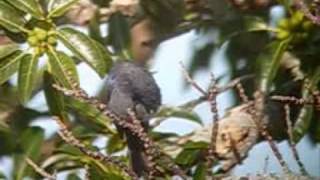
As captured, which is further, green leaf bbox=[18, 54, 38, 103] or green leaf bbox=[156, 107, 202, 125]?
green leaf bbox=[156, 107, 202, 125]

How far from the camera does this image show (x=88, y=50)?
105 cm

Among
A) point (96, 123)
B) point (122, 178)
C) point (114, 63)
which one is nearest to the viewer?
point (122, 178)

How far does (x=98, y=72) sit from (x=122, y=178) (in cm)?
17

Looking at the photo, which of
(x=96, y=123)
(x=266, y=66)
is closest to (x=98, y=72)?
(x=96, y=123)

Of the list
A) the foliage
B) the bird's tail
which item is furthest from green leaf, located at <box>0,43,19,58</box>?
the bird's tail

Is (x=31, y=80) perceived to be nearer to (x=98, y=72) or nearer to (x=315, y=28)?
(x=98, y=72)

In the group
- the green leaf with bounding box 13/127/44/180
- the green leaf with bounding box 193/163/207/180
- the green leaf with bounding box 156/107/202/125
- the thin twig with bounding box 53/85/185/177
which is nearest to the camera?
the thin twig with bounding box 53/85/185/177

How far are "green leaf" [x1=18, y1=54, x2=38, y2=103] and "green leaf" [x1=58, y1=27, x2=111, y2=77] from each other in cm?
6

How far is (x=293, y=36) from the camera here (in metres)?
1.19

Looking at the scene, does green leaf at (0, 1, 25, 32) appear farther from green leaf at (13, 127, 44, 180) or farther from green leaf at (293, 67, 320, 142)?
green leaf at (293, 67, 320, 142)

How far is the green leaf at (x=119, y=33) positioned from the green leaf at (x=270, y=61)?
0.21 metres

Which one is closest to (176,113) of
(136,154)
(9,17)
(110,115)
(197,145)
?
(197,145)

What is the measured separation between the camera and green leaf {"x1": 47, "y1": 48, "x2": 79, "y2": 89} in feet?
3.36

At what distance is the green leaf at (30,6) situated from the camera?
3.41 ft
